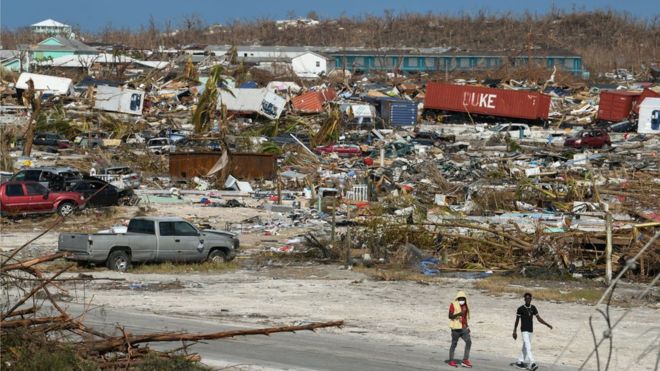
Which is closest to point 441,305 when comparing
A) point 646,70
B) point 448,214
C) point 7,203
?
point 448,214

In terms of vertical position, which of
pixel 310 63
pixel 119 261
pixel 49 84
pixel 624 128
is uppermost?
pixel 310 63

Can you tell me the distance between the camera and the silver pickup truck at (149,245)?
76.5ft

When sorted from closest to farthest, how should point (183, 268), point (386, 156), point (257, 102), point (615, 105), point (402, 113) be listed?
point (183, 268)
point (386, 156)
point (257, 102)
point (615, 105)
point (402, 113)

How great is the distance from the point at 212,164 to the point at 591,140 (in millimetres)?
22199

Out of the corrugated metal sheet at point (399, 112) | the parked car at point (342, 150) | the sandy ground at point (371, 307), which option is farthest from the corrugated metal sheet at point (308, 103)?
the sandy ground at point (371, 307)

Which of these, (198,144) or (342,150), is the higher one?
(198,144)

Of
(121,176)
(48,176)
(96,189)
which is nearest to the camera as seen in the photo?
(96,189)

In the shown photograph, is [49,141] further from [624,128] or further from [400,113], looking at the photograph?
[624,128]

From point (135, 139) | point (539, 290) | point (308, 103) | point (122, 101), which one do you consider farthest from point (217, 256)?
point (308, 103)

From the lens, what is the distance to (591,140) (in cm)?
5466

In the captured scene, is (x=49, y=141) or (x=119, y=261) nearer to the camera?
(x=119, y=261)

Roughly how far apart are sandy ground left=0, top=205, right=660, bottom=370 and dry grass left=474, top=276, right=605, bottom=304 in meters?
0.42

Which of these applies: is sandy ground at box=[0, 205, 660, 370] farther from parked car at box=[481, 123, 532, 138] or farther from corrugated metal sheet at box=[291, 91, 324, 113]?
corrugated metal sheet at box=[291, 91, 324, 113]

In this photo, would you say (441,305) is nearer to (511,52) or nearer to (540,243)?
(540,243)
